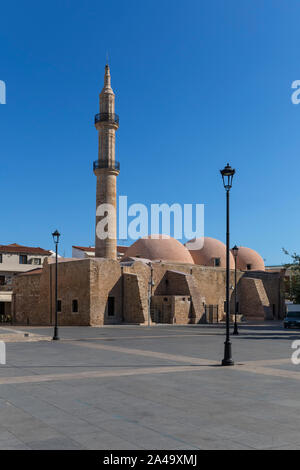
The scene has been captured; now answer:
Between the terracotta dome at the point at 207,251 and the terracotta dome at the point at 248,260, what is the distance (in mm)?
2694

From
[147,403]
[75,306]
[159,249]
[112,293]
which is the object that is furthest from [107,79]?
[147,403]

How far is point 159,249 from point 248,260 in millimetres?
17508

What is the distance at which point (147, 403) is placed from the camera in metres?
7.51

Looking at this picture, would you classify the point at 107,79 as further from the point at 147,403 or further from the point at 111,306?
the point at 147,403

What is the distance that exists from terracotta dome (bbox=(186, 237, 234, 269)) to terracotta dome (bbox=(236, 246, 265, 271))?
8.84 ft

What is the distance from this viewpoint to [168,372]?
11.1m

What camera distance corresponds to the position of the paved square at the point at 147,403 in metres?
5.50

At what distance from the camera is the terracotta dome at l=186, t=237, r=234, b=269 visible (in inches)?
2236

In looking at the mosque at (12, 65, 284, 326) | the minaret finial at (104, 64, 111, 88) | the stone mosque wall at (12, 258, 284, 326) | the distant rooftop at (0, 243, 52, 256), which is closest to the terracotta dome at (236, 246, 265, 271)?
the mosque at (12, 65, 284, 326)

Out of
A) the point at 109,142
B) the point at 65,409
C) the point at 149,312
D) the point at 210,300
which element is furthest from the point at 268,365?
the point at 210,300

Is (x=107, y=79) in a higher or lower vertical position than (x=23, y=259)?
higher

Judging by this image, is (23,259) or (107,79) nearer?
(107,79)

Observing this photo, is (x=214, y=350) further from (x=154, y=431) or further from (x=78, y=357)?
(x=154, y=431)

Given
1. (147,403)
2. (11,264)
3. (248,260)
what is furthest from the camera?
(248,260)
